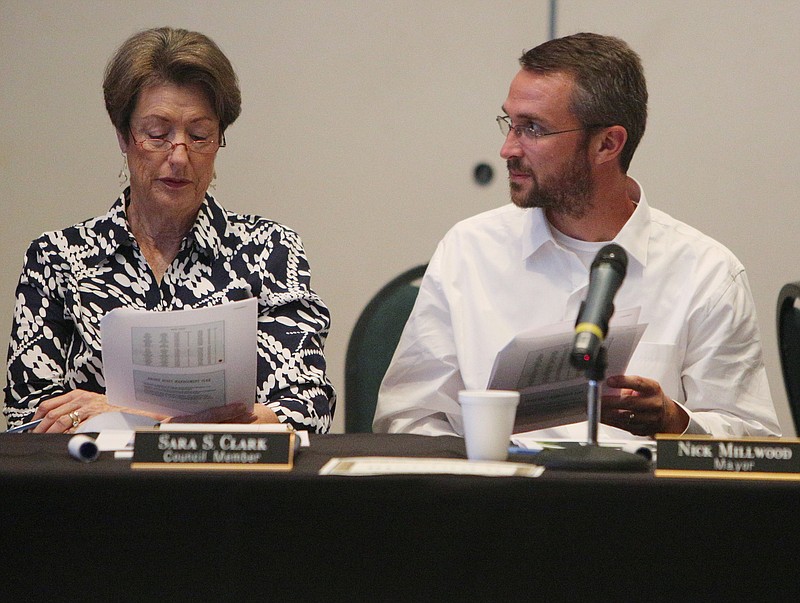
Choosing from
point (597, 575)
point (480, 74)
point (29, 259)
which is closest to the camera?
point (597, 575)

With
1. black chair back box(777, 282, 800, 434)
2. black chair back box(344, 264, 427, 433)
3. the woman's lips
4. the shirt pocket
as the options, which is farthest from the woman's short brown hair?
black chair back box(777, 282, 800, 434)

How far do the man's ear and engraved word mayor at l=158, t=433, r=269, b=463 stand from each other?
1280mm

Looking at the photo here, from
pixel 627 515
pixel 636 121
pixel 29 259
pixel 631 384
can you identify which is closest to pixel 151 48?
pixel 29 259

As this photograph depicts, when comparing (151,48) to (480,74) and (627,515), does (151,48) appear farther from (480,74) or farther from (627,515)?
(627,515)

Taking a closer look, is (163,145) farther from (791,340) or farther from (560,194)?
(791,340)

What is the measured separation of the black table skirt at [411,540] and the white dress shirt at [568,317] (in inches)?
33.4

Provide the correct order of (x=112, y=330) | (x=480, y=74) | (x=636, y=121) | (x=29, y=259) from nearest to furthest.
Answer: (x=112, y=330) → (x=29, y=259) → (x=636, y=121) → (x=480, y=74)

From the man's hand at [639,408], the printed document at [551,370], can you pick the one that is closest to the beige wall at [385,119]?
the man's hand at [639,408]

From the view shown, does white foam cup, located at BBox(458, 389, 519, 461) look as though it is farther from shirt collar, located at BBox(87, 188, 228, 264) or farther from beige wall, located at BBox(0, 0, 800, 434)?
beige wall, located at BBox(0, 0, 800, 434)

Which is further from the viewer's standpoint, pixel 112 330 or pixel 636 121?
pixel 636 121

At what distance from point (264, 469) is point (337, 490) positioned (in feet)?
0.30

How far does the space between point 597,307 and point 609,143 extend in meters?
1.11

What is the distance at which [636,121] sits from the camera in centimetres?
214

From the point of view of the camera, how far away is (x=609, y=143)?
2123 millimetres
